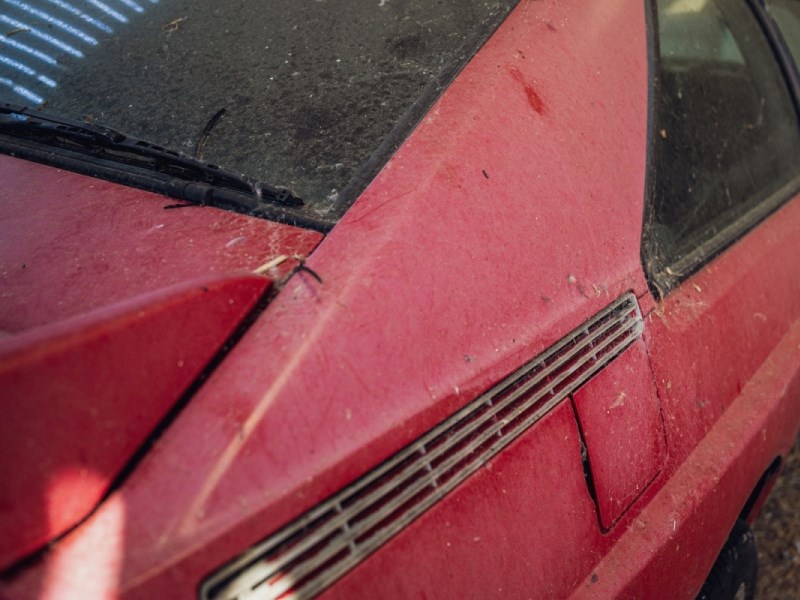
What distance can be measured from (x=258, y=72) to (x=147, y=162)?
35 cm

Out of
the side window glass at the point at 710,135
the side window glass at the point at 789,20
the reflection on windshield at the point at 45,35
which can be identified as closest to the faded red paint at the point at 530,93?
the side window glass at the point at 710,135

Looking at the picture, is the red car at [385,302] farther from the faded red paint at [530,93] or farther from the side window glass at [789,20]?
the side window glass at [789,20]

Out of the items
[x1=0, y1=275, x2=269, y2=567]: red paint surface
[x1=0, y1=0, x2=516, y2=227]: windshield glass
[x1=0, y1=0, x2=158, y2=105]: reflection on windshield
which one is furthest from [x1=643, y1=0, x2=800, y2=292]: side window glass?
[x1=0, y1=0, x2=158, y2=105]: reflection on windshield

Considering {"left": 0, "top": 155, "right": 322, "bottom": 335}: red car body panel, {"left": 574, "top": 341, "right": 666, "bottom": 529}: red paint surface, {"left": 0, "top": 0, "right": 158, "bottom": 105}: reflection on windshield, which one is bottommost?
{"left": 574, "top": 341, "right": 666, "bottom": 529}: red paint surface

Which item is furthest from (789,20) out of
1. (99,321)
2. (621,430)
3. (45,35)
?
(99,321)

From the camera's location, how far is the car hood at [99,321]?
2.74ft

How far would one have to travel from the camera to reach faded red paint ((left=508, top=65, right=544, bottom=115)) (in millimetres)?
1460

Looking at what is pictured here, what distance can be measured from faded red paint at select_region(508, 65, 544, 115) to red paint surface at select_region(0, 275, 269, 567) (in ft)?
2.63

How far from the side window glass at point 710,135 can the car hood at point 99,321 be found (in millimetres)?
888

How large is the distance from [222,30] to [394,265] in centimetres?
101

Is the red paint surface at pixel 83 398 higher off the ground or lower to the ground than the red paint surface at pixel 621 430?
higher

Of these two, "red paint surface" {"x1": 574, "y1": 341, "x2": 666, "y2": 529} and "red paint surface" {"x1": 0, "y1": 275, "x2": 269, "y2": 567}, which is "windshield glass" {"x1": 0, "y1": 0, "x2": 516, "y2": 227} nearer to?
"red paint surface" {"x1": 0, "y1": 275, "x2": 269, "y2": 567}

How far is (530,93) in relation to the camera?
1.47 m

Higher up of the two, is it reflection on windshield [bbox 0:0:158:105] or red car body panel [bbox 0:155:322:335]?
reflection on windshield [bbox 0:0:158:105]
